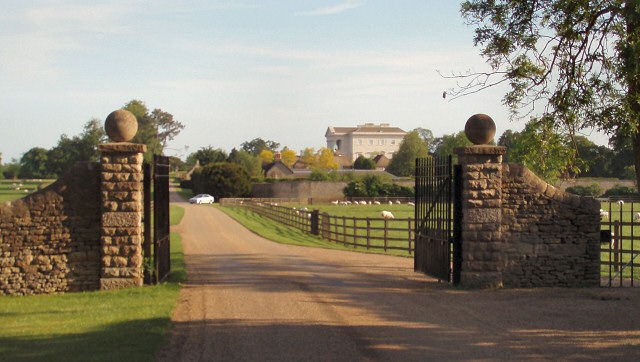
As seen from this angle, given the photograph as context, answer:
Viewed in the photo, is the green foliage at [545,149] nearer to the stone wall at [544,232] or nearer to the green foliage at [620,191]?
the stone wall at [544,232]

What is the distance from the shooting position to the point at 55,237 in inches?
531

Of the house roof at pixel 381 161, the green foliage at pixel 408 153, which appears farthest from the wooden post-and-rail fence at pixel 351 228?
the house roof at pixel 381 161

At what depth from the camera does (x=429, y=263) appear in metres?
15.3

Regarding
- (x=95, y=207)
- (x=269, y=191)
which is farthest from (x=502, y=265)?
(x=269, y=191)

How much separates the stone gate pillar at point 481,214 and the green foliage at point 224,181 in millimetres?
60002

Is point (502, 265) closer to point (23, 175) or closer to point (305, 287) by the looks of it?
point (305, 287)

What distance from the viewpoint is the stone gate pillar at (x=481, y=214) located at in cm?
1374

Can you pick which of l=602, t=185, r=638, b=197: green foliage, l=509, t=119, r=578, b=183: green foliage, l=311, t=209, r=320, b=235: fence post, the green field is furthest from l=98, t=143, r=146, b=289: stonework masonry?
l=602, t=185, r=638, b=197: green foliage

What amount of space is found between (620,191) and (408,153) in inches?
2077

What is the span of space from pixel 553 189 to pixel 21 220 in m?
10.5

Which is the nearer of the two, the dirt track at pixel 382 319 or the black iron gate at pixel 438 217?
the dirt track at pixel 382 319

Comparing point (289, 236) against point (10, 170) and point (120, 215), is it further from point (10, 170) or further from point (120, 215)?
point (10, 170)

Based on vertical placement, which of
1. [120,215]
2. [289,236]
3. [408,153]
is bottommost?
[289,236]

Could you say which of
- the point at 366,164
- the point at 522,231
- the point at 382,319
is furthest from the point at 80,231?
the point at 366,164
